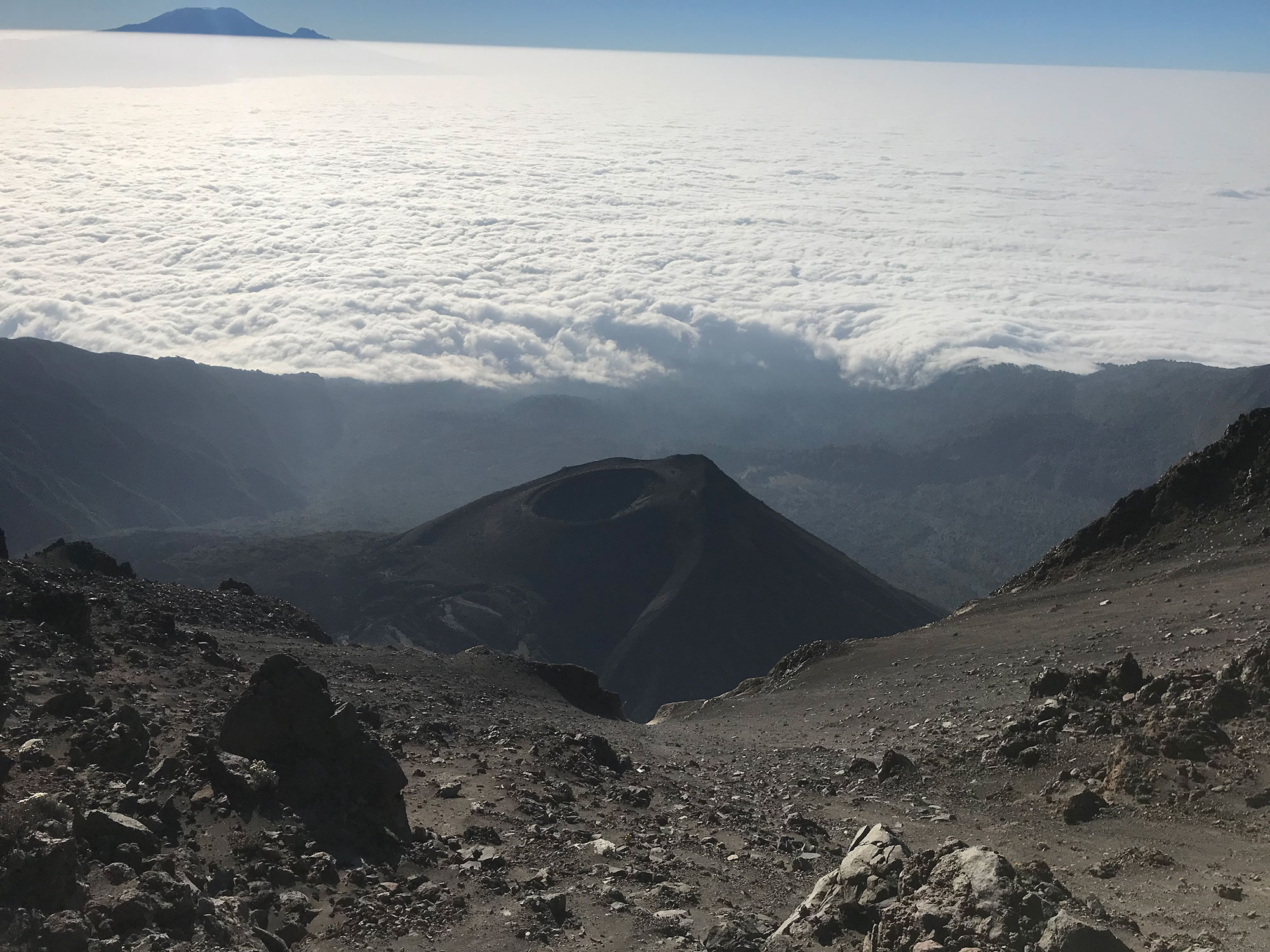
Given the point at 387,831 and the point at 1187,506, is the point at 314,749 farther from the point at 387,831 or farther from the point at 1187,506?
the point at 1187,506

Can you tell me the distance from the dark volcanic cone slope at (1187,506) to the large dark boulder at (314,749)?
26.0m

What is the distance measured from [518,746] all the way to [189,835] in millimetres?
9193

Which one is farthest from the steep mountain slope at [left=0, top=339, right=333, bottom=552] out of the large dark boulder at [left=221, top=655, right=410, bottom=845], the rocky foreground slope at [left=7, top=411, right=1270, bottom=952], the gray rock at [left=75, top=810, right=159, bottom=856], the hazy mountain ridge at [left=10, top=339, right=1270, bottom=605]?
the gray rock at [left=75, top=810, right=159, bottom=856]

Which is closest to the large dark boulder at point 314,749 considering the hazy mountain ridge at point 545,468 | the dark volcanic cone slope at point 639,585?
the dark volcanic cone slope at point 639,585

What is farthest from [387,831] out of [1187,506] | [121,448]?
[121,448]

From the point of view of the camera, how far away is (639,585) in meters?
79.8

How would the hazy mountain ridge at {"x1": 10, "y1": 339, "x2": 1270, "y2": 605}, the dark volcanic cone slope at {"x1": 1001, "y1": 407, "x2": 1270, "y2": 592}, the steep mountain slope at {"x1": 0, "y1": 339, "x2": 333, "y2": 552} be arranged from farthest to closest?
the hazy mountain ridge at {"x1": 10, "y1": 339, "x2": 1270, "y2": 605} → the steep mountain slope at {"x1": 0, "y1": 339, "x2": 333, "y2": 552} → the dark volcanic cone slope at {"x1": 1001, "y1": 407, "x2": 1270, "y2": 592}

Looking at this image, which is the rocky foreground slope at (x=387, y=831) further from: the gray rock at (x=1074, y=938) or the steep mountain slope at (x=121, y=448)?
the steep mountain slope at (x=121, y=448)

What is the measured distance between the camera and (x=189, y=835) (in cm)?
1215

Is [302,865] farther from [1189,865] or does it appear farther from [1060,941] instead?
[1189,865]

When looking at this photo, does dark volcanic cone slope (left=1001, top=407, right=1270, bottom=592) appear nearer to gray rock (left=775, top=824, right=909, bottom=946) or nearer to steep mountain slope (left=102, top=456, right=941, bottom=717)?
gray rock (left=775, top=824, right=909, bottom=946)

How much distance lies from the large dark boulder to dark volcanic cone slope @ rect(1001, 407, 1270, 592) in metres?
26.0

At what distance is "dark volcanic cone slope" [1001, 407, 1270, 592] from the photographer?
3250cm

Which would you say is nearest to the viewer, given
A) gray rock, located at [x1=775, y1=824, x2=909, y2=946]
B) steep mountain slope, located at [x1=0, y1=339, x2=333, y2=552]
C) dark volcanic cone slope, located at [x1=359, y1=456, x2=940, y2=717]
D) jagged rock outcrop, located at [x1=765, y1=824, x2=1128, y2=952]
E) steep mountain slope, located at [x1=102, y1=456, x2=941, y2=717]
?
jagged rock outcrop, located at [x1=765, y1=824, x2=1128, y2=952]
